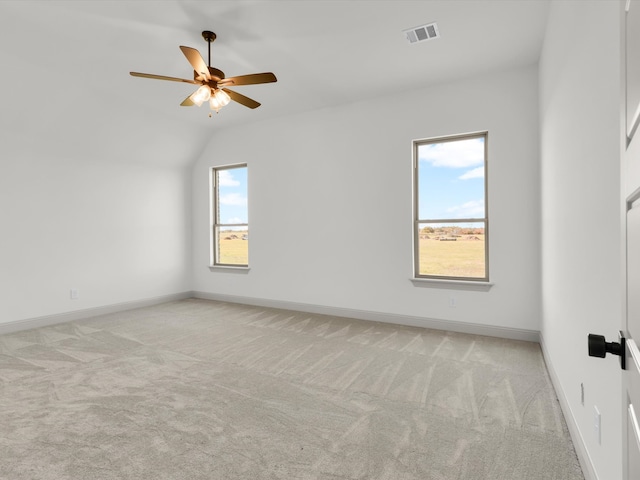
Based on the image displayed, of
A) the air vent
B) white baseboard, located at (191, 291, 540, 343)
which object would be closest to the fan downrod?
the air vent

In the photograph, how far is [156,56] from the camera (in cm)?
372

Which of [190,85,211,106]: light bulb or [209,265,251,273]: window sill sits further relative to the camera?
[209,265,251,273]: window sill

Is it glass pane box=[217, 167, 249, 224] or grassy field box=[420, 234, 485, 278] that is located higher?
glass pane box=[217, 167, 249, 224]

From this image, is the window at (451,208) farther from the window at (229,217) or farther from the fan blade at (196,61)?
the window at (229,217)

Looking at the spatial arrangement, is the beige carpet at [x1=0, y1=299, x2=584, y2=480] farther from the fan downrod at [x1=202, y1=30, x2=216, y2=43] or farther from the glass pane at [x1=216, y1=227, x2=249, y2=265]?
the fan downrod at [x1=202, y1=30, x2=216, y2=43]

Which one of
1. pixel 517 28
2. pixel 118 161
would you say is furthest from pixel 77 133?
pixel 517 28

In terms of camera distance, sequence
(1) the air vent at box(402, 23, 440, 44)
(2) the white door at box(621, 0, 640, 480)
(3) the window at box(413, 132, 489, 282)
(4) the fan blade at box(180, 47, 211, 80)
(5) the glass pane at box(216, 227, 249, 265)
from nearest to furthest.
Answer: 1. (2) the white door at box(621, 0, 640, 480)
2. (4) the fan blade at box(180, 47, 211, 80)
3. (1) the air vent at box(402, 23, 440, 44)
4. (3) the window at box(413, 132, 489, 282)
5. (5) the glass pane at box(216, 227, 249, 265)

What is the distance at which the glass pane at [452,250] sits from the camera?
4.37 metres

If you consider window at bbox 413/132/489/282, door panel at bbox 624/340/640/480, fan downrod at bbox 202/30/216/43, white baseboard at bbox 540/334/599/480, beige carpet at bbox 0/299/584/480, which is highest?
fan downrod at bbox 202/30/216/43

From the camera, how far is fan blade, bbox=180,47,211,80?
278 cm

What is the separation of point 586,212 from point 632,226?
1.29 meters

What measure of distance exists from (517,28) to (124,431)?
14.6 ft

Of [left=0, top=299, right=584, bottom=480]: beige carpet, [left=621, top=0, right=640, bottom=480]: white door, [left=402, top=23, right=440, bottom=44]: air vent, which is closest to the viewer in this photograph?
[left=621, top=0, right=640, bottom=480]: white door

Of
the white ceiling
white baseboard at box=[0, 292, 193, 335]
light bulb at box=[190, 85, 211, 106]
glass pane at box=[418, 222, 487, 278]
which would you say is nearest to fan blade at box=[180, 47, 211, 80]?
light bulb at box=[190, 85, 211, 106]
